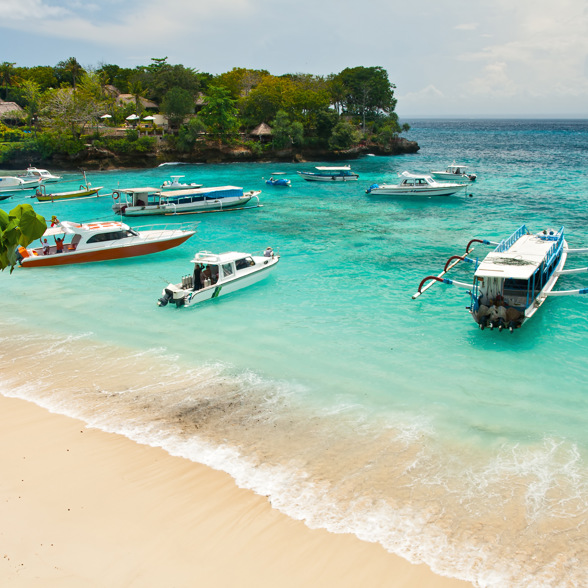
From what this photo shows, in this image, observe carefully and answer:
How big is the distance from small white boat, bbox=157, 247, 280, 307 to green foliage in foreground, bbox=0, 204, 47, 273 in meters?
8.73

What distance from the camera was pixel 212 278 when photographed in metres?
21.8

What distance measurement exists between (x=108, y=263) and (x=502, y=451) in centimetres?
2244

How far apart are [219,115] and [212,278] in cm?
6444

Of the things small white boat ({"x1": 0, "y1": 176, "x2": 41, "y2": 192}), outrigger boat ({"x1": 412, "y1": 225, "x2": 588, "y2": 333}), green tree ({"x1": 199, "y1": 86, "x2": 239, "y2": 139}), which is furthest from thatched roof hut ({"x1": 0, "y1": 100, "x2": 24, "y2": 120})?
outrigger boat ({"x1": 412, "y1": 225, "x2": 588, "y2": 333})

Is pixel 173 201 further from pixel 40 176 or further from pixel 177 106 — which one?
pixel 177 106

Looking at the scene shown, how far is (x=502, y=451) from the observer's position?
11562 mm

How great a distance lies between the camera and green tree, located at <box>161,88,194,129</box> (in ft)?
262

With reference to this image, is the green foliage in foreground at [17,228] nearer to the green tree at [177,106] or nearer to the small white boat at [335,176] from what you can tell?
the small white boat at [335,176]

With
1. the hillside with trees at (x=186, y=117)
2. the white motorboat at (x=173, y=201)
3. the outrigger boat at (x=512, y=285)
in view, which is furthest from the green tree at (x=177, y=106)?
the outrigger boat at (x=512, y=285)

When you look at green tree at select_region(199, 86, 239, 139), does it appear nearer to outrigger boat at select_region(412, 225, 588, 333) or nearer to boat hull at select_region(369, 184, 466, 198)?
boat hull at select_region(369, 184, 466, 198)

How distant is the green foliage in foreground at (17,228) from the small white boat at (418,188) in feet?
135

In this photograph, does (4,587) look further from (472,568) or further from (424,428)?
(424,428)

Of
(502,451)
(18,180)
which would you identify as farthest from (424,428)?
(18,180)

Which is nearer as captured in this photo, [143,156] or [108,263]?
[108,263]
